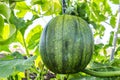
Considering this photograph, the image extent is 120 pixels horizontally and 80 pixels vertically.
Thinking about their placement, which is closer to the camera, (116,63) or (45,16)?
(116,63)

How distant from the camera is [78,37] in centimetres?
110

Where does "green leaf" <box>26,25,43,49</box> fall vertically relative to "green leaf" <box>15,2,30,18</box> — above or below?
below

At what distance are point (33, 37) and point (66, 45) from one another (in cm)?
73

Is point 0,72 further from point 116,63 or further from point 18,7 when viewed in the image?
point 18,7

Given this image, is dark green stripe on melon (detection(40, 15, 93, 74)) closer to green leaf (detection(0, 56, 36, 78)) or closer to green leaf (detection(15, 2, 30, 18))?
green leaf (detection(0, 56, 36, 78))

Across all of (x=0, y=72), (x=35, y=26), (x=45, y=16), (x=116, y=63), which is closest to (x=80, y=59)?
(x=0, y=72)

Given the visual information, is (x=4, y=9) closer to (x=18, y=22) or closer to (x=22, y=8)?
(x=18, y=22)

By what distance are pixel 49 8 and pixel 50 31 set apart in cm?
47

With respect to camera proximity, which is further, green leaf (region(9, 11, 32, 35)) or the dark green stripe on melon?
green leaf (region(9, 11, 32, 35))

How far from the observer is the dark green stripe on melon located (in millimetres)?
1081

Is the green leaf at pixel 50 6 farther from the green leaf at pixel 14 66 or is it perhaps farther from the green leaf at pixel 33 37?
the green leaf at pixel 14 66

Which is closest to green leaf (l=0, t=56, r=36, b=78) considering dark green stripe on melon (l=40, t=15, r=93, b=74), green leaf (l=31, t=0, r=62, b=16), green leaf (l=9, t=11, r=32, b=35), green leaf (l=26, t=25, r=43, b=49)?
dark green stripe on melon (l=40, t=15, r=93, b=74)

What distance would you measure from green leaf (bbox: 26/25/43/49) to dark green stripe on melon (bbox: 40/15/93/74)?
64 cm

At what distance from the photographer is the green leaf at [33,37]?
1774 millimetres
